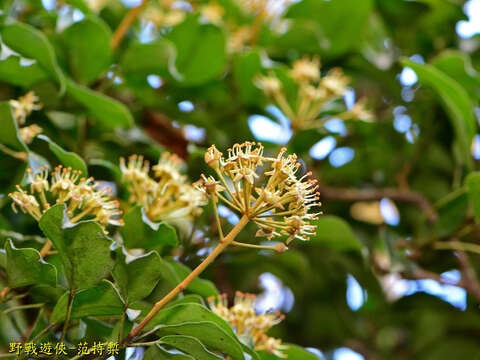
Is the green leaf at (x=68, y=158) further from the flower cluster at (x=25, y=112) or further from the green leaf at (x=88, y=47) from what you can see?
the green leaf at (x=88, y=47)

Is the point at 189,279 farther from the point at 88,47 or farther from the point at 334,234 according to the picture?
the point at 88,47

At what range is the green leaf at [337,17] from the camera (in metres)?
1.58

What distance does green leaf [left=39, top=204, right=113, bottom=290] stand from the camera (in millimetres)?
726

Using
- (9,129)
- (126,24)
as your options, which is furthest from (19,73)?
(126,24)

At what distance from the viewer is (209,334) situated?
761 mm

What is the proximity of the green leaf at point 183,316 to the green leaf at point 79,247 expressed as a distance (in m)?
0.10

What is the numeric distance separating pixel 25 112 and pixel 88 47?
22 cm

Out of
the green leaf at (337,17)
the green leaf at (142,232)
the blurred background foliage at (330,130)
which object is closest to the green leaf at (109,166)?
the blurred background foliage at (330,130)

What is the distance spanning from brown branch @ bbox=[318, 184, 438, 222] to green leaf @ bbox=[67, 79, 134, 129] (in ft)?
1.98

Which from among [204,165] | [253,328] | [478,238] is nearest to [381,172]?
[478,238]

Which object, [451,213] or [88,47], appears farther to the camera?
[451,213]

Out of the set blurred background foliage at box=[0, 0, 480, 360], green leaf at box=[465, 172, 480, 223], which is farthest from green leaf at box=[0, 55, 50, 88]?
green leaf at box=[465, 172, 480, 223]

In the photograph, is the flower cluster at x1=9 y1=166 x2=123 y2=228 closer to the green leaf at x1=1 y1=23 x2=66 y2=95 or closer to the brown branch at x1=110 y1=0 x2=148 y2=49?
the green leaf at x1=1 y1=23 x2=66 y2=95

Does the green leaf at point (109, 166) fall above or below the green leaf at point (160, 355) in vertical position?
above
